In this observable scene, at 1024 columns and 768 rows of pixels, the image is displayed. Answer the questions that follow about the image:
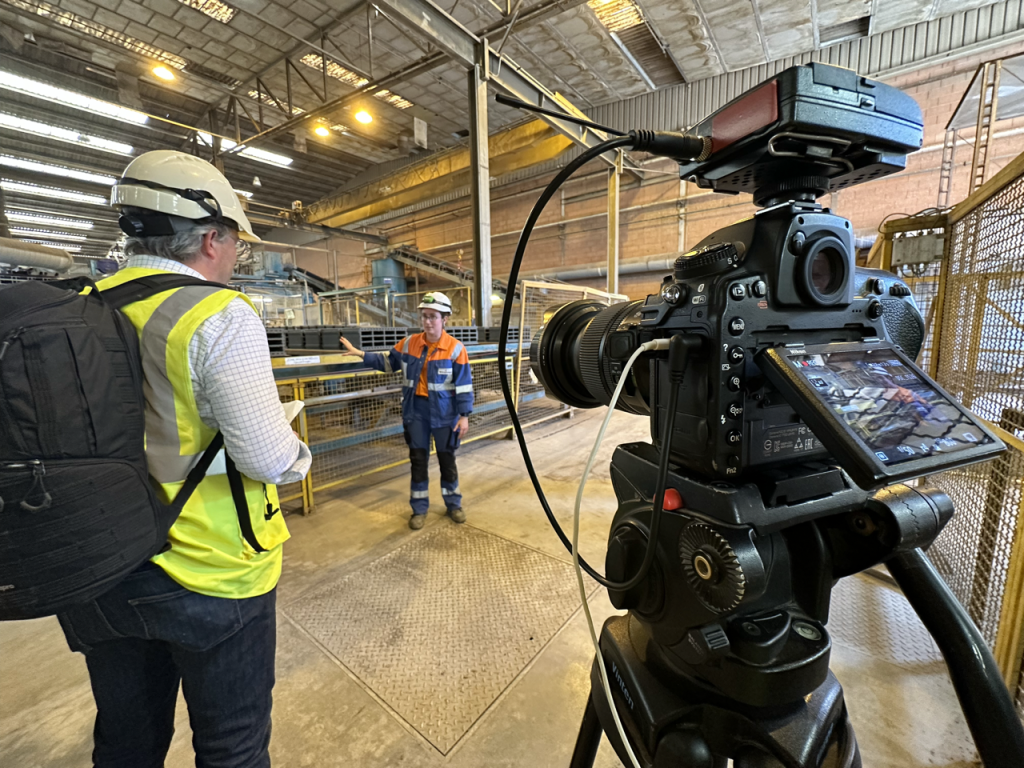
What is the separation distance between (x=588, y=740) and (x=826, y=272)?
35.8 inches

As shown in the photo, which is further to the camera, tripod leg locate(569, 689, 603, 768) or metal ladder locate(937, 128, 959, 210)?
metal ladder locate(937, 128, 959, 210)

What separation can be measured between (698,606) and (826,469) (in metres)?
0.28

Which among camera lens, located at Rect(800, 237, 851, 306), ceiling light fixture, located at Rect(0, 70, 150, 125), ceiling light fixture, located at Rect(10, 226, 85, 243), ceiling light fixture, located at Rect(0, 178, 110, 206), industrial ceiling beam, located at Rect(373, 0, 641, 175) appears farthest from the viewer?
ceiling light fixture, located at Rect(10, 226, 85, 243)

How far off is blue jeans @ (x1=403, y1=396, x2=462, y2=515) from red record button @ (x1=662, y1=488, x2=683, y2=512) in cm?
245

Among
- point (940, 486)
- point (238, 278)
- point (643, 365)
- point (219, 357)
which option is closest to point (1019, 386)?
point (940, 486)

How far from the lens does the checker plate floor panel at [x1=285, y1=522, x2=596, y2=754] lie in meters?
1.56


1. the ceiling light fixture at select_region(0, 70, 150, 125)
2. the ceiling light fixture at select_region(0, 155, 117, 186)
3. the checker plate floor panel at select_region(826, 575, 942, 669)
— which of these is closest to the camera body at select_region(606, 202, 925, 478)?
the checker plate floor panel at select_region(826, 575, 942, 669)

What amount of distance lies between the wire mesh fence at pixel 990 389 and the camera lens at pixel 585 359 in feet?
4.58

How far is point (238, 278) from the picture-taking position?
28.2 ft

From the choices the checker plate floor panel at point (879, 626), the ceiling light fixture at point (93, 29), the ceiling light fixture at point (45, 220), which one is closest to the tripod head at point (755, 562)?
the checker plate floor panel at point (879, 626)

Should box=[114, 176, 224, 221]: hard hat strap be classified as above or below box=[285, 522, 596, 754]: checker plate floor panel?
above

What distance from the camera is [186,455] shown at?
2.85ft

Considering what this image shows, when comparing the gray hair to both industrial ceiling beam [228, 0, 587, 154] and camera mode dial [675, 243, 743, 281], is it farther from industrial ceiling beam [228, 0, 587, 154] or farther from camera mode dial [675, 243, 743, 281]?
industrial ceiling beam [228, 0, 587, 154]

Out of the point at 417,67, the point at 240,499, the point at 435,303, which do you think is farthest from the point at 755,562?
the point at 417,67
